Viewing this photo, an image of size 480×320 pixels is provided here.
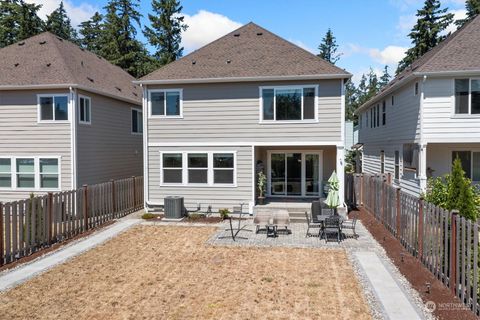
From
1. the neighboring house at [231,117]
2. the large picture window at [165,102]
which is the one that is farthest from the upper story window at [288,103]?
the large picture window at [165,102]

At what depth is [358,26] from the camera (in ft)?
63.0

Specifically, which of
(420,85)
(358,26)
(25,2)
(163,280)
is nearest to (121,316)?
(163,280)

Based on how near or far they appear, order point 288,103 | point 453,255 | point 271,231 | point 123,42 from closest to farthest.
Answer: point 453,255 < point 271,231 < point 288,103 < point 123,42

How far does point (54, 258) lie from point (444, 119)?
15.3 metres

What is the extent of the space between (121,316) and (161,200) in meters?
9.98

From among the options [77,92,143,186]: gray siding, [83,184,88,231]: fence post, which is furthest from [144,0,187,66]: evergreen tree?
[83,184,88,231]: fence post

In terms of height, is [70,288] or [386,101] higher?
[386,101]

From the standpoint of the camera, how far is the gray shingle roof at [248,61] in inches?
597

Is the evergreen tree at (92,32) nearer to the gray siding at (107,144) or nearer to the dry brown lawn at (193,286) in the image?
the gray siding at (107,144)

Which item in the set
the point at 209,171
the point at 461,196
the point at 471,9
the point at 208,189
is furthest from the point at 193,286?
the point at 471,9

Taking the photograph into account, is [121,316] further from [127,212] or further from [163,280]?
[127,212]

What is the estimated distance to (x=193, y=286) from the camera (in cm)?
779

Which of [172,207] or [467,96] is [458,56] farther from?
[172,207]

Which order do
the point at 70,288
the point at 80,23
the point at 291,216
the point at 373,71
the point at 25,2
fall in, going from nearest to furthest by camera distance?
the point at 70,288
the point at 291,216
the point at 25,2
the point at 80,23
the point at 373,71
